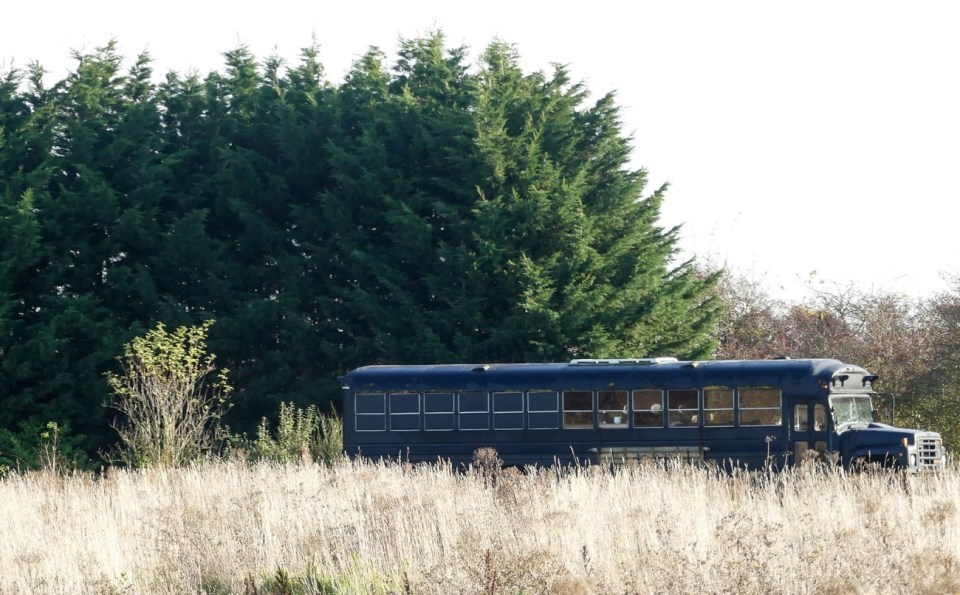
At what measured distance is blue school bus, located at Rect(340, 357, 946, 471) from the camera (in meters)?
21.4

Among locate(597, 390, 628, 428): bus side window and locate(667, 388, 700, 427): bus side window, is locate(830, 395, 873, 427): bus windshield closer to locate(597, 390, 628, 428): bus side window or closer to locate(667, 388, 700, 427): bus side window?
locate(667, 388, 700, 427): bus side window

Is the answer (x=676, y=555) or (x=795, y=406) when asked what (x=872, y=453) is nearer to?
(x=795, y=406)

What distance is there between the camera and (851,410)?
71.2 ft

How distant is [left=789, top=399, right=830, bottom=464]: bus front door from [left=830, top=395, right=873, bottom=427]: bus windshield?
0.22 meters

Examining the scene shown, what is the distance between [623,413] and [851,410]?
4036mm

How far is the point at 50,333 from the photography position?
29.6 meters

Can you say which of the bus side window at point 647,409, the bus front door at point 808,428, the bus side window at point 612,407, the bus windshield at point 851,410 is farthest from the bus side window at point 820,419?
the bus side window at point 612,407

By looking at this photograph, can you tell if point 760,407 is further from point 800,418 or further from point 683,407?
point 683,407

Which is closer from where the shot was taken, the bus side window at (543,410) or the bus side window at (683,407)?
the bus side window at (683,407)

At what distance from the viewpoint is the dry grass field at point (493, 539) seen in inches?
381

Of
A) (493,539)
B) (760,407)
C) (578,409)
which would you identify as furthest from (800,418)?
(493,539)

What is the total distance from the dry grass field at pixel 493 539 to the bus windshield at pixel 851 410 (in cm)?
579

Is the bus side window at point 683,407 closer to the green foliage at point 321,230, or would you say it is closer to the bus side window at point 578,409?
the bus side window at point 578,409

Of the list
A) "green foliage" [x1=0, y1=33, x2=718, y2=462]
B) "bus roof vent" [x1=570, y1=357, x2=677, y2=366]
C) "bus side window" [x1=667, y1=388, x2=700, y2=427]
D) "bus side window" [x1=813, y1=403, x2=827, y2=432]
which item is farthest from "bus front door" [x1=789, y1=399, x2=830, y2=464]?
"green foliage" [x1=0, y1=33, x2=718, y2=462]
